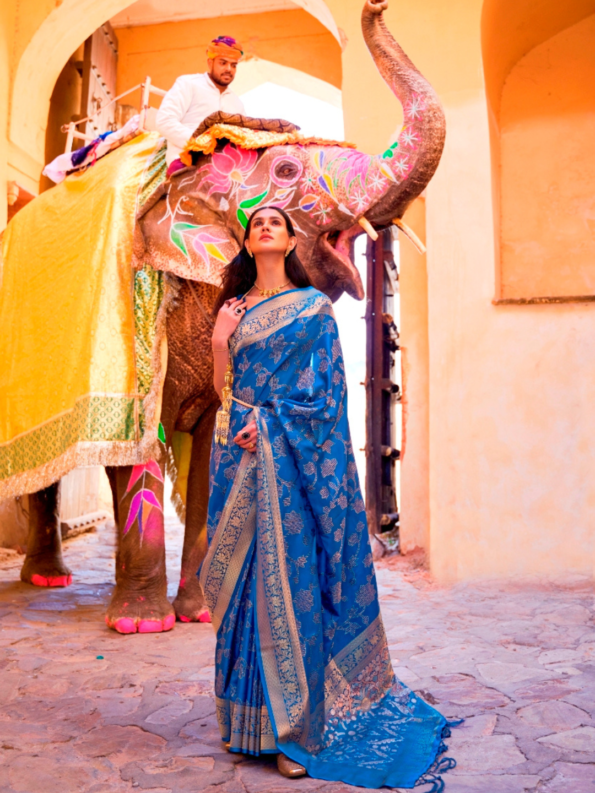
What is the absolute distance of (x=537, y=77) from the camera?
20.3 ft

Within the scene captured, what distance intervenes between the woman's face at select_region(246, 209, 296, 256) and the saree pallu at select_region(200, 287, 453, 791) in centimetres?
16

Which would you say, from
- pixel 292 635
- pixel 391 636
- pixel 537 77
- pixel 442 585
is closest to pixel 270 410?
pixel 292 635

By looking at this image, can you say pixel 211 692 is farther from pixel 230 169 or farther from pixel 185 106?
pixel 185 106

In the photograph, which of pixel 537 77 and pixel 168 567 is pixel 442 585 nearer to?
pixel 168 567

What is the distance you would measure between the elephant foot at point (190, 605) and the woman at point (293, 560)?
1.55m

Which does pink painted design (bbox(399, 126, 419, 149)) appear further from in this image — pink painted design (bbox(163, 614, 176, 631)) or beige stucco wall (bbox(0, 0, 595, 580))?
pink painted design (bbox(163, 614, 176, 631))

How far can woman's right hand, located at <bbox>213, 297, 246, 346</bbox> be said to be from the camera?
253 centimetres

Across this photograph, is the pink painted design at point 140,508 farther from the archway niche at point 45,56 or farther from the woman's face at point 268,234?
the archway niche at point 45,56

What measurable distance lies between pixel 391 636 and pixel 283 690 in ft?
5.01

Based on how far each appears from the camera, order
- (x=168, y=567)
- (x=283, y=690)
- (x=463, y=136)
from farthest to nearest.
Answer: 1. (x=168, y=567)
2. (x=463, y=136)
3. (x=283, y=690)

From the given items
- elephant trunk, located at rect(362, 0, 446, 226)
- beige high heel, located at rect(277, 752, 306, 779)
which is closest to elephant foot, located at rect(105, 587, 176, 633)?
beige high heel, located at rect(277, 752, 306, 779)

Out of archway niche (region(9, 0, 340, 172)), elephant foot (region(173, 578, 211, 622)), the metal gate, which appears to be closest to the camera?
elephant foot (region(173, 578, 211, 622))

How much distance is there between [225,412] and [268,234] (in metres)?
0.57

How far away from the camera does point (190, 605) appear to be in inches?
156
